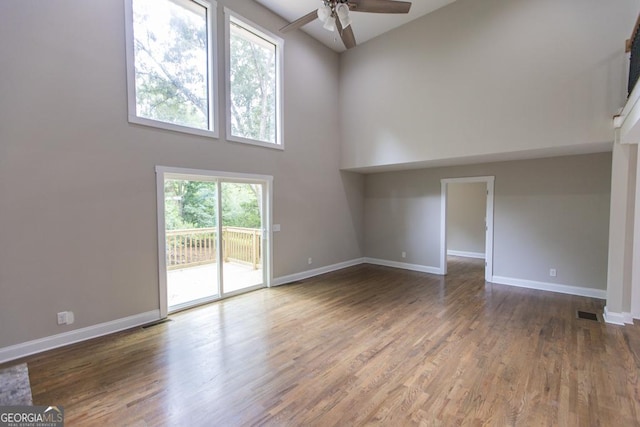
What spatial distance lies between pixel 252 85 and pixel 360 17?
2.37m

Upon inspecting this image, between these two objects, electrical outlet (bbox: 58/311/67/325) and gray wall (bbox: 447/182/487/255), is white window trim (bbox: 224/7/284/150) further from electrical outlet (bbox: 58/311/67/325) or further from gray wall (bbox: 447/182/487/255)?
gray wall (bbox: 447/182/487/255)

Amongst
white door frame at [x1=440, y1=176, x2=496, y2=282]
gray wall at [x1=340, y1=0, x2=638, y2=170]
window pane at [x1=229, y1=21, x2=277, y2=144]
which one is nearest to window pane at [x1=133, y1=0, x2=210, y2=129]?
window pane at [x1=229, y1=21, x2=277, y2=144]

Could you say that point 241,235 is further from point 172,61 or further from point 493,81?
point 493,81

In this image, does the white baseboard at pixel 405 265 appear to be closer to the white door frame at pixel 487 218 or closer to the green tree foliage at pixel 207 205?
the white door frame at pixel 487 218

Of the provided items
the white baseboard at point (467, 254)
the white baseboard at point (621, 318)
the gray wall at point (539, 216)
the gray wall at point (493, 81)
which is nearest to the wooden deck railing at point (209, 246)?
the gray wall at point (493, 81)

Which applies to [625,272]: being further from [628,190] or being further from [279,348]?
[279,348]

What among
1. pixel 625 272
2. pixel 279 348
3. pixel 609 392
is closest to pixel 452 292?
pixel 625 272

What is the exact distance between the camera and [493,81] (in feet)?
14.3

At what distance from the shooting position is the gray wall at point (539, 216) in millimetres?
4582

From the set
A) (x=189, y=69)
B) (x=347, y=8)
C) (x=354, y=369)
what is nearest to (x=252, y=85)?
(x=189, y=69)

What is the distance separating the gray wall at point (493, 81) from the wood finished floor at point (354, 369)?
260 cm

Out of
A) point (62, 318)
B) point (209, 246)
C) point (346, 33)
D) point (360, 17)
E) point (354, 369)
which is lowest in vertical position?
point (354, 369)

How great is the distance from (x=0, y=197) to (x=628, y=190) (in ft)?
22.8

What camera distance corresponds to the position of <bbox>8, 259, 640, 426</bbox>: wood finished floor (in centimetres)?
206
